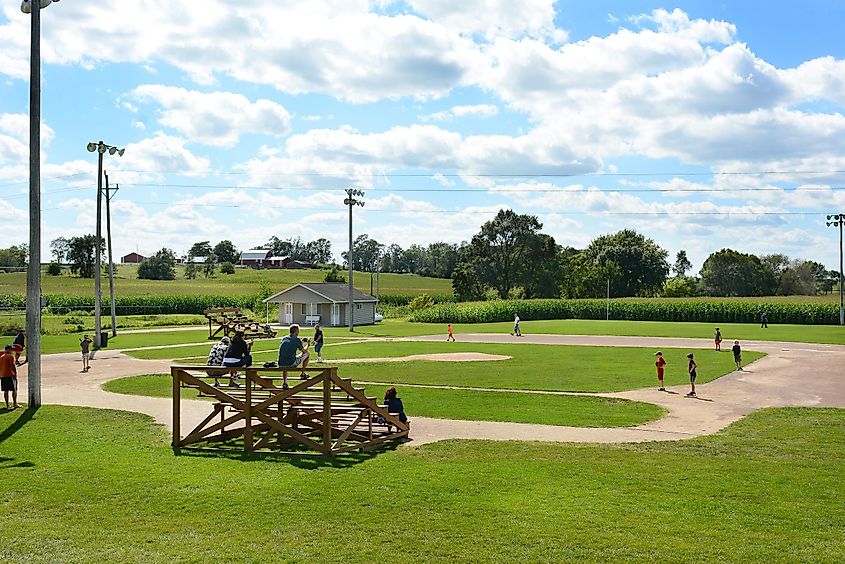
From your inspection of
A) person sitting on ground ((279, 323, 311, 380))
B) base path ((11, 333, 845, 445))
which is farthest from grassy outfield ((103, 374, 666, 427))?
person sitting on ground ((279, 323, 311, 380))

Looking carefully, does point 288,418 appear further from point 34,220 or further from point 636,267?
point 636,267

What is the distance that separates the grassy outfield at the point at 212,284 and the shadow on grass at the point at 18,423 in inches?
3005

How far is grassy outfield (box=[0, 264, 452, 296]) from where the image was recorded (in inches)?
3932

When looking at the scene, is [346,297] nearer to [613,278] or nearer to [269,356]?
[269,356]

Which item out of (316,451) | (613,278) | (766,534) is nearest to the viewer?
(766,534)

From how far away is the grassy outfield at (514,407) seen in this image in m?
20.5

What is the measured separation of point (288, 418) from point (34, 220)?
1071 centimetres

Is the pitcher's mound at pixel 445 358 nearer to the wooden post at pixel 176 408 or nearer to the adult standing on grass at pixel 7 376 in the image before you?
the adult standing on grass at pixel 7 376

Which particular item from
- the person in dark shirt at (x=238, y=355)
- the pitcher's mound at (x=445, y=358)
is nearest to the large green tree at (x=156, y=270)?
the pitcher's mound at (x=445, y=358)

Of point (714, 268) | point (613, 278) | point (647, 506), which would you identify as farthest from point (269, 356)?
point (714, 268)

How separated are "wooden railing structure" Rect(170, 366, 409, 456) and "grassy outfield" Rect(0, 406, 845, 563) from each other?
0.66 meters

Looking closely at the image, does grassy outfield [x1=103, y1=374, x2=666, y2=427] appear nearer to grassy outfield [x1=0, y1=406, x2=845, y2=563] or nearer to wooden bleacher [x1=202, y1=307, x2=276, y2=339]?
grassy outfield [x1=0, y1=406, x2=845, y2=563]

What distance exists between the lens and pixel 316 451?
15.2m

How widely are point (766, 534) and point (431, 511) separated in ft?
14.0
